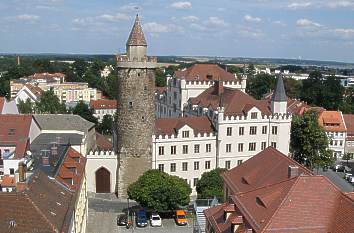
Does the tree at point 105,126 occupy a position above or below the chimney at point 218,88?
below

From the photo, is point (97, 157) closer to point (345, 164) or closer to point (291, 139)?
point (291, 139)

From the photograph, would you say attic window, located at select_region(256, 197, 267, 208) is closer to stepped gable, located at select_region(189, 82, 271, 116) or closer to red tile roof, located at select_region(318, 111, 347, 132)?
stepped gable, located at select_region(189, 82, 271, 116)

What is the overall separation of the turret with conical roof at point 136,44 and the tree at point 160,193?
1403 cm

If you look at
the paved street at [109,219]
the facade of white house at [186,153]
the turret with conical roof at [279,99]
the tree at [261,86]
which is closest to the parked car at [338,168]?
the turret with conical roof at [279,99]

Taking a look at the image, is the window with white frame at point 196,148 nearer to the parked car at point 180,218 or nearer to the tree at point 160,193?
the tree at point 160,193

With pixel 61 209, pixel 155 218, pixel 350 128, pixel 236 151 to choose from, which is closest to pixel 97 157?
pixel 155 218

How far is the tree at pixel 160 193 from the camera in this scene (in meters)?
44.8

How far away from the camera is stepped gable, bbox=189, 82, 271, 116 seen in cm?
5650

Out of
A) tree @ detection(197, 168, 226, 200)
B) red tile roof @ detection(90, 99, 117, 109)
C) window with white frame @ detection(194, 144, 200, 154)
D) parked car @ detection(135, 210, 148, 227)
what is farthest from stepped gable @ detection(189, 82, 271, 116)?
red tile roof @ detection(90, 99, 117, 109)

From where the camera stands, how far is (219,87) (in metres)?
61.3

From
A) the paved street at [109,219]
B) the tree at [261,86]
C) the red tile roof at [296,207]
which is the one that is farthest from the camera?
the tree at [261,86]

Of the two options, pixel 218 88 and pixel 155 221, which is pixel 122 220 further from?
pixel 218 88

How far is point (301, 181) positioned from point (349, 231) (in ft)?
12.4

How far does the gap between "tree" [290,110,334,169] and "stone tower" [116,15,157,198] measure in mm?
Answer: 22041
